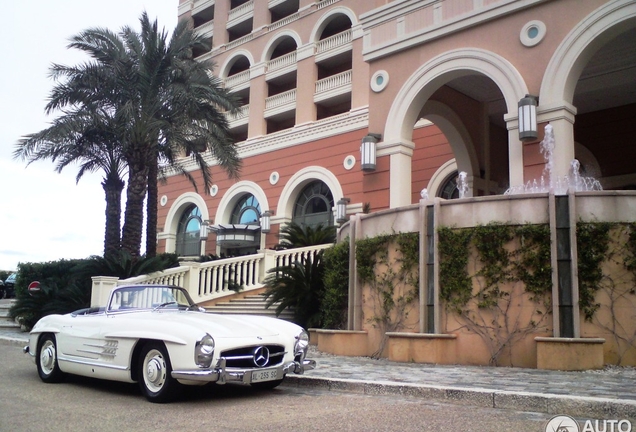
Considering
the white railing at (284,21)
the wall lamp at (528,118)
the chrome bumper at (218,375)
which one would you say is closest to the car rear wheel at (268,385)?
the chrome bumper at (218,375)

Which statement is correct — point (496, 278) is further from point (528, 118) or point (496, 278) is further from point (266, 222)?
point (266, 222)

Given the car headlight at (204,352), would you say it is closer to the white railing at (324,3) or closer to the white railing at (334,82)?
the white railing at (334,82)

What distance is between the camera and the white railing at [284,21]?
1056 inches

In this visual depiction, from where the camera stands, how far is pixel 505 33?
12.9 meters

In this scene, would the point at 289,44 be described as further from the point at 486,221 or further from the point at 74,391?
the point at 74,391

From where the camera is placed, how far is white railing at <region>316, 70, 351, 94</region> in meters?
24.0

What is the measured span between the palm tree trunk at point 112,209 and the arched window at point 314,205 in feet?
23.1

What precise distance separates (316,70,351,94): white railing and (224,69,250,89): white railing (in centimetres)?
505

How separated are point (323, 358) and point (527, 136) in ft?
19.1

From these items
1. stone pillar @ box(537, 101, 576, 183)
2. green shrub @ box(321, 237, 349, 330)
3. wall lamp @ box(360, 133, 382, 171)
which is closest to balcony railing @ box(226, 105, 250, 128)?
wall lamp @ box(360, 133, 382, 171)

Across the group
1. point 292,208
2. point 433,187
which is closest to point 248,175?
point 292,208

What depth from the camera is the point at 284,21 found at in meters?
27.4

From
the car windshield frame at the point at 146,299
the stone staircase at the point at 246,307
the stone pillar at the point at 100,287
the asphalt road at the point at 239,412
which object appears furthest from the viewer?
the stone staircase at the point at 246,307

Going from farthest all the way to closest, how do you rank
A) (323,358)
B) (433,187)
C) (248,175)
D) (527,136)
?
(248,175) → (433,187) → (527,136) → (323,358)
